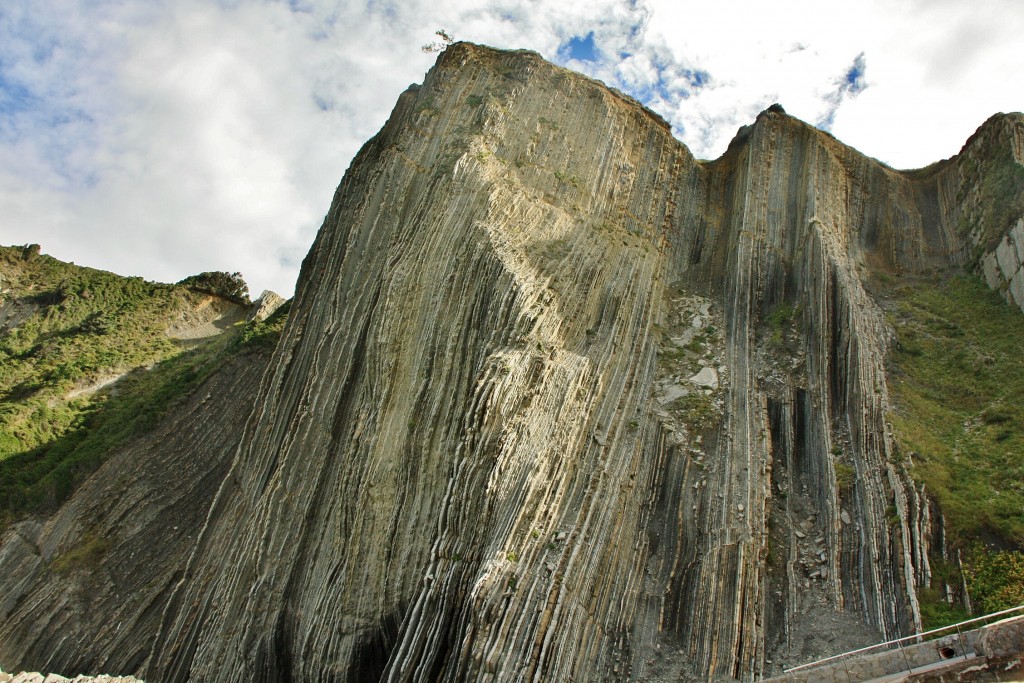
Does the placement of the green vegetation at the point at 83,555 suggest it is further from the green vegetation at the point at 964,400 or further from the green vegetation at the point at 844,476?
the green vegetation at the point at 964,400

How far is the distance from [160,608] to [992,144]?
30947 millimetres

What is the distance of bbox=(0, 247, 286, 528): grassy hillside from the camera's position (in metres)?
22.7

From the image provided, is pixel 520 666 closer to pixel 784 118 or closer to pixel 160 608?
pixel 160 608

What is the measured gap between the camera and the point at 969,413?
1655 cm

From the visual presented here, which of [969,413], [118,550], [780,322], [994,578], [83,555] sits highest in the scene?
[780,322]

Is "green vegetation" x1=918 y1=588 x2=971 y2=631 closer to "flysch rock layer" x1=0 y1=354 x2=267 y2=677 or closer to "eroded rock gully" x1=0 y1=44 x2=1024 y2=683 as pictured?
"eroded rock gully" x1=0 y1=44 x2=1024 y2=683

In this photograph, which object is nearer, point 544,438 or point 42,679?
point 42,679

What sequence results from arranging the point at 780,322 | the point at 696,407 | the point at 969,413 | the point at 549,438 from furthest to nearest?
the point at 780,322 → the point at 696,407 → the point at 969,413 → the point at 549,438

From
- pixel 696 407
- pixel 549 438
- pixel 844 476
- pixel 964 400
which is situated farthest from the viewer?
pixel 696 407

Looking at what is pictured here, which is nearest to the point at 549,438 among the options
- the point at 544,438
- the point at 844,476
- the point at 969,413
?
the point at 544,438

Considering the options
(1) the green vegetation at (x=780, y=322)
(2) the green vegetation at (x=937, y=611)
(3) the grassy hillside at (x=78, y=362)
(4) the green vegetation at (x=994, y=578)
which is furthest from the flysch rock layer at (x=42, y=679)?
(1) the green vegetation at (x=780, y=322)

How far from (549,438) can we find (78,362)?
2243 cm

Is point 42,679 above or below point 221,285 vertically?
below

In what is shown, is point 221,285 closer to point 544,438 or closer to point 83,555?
point 83,555
